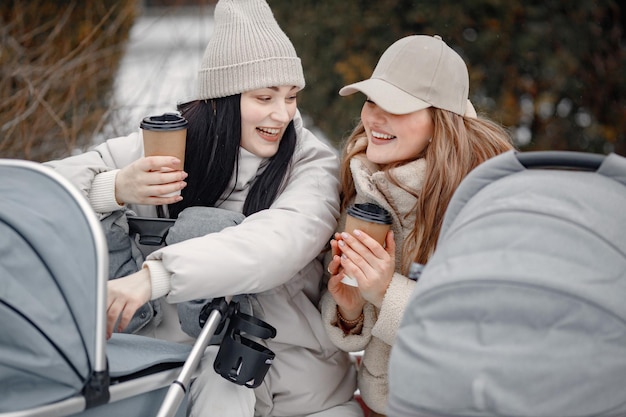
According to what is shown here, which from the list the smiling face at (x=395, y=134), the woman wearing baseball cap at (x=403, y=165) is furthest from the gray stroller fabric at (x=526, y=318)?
the smiling face at (x=395, y=134)

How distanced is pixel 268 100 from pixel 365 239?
654mm

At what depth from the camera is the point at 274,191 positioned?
8.76 feet

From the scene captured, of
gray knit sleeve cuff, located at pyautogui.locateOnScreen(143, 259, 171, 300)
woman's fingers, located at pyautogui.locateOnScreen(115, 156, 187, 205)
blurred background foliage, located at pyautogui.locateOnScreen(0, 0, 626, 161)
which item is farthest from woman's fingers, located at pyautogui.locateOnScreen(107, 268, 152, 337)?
blurred background foliage, located at pyautogui.locateOnScreen(0, 0, 626, 161)

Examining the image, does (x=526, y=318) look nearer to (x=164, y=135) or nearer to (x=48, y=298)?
(x=48, y=298)

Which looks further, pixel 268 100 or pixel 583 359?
pixel 268 100

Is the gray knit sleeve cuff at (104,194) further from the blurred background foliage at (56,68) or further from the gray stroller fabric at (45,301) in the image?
the blurred background foliage at (56,68)

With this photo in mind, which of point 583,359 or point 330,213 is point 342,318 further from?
point 583,359

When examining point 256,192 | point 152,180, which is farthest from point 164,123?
point 256,192

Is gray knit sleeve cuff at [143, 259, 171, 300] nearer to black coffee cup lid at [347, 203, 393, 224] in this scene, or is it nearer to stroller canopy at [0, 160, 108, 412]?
stroller canopy at [0, 160, 108, 412]

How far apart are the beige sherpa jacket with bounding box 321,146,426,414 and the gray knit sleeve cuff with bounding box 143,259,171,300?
1.82ft

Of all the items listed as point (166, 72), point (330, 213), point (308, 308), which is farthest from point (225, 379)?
point (166, 72)

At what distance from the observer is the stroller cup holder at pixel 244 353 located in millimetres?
2328

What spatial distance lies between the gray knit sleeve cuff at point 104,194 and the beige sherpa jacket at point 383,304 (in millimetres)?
700

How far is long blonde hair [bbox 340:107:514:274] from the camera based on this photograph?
238 centimetres
